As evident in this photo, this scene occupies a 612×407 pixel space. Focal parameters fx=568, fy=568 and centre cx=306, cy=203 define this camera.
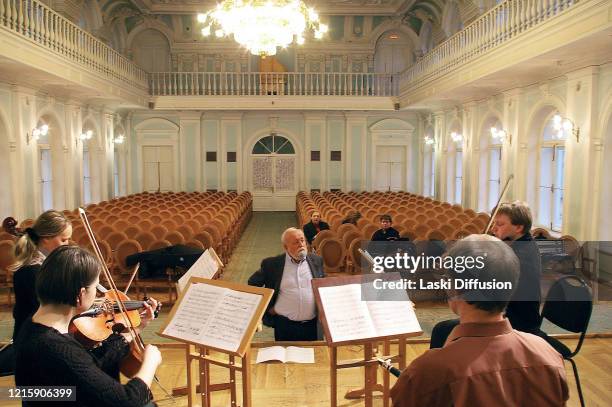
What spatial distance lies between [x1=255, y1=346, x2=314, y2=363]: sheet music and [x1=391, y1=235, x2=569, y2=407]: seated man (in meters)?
2.37

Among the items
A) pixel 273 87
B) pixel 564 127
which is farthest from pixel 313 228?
pixel 273 87

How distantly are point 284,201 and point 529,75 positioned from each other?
12836mm

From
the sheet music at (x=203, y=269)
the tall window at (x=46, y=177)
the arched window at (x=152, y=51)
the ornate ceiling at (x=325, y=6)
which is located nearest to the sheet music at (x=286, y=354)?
the sheet music at (x=203, y=269)

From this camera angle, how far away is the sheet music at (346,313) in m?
3.20

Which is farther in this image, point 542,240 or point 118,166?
point 118,166

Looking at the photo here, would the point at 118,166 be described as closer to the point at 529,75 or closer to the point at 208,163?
the point at 208,163

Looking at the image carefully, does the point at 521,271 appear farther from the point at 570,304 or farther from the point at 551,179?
the point at 551,179

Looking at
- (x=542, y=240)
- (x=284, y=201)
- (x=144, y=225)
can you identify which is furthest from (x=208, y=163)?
(x=542, y=240)

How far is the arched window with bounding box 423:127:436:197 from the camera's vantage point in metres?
21.1

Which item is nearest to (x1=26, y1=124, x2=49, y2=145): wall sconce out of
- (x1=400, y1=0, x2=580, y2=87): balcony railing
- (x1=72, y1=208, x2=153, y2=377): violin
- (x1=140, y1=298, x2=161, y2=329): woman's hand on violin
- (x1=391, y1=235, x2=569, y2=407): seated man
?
(x1=400, y1=0, x2=580, y2=87): balcony railing

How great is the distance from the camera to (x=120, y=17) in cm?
2038

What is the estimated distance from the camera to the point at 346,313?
10.8 feet

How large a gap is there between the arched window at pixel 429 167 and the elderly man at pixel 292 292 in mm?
16572

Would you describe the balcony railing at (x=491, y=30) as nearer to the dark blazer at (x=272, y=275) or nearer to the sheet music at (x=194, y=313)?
the dark blazer at (x=272, y=275)
